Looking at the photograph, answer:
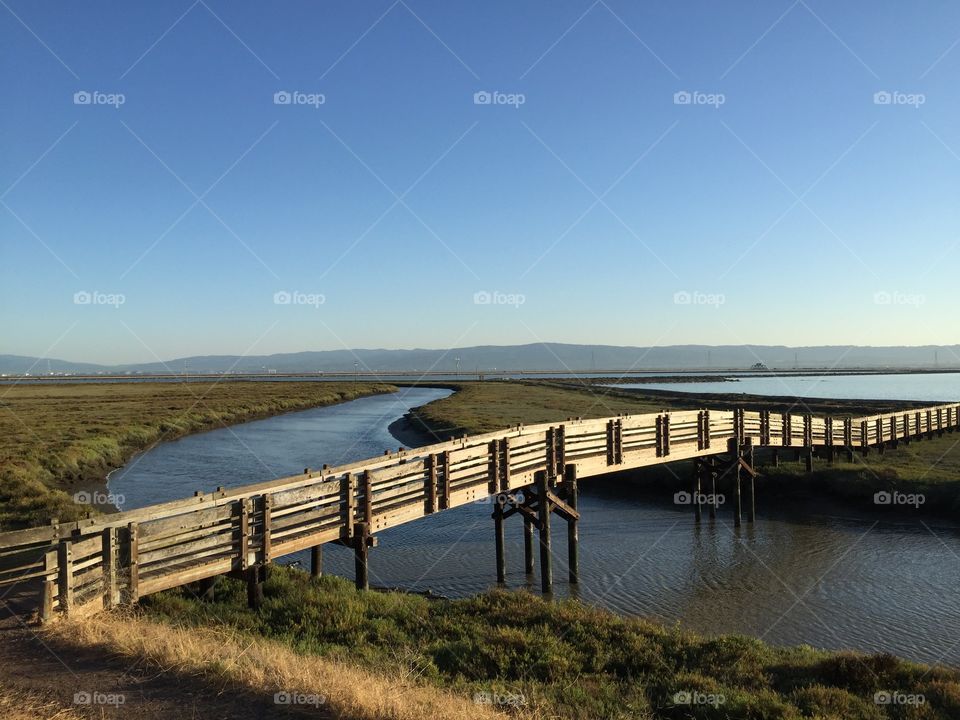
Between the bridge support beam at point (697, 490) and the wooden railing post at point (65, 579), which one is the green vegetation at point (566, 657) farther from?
the bridge support beam at point (697, 490)

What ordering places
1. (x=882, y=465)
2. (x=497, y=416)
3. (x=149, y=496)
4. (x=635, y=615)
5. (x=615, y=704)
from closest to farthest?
(x=615, y=704) < (x=635, y=615) < (x=149, y=496) < (x=882, y=465) < (x=497, y=416)

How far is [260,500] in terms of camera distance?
40.7 feet

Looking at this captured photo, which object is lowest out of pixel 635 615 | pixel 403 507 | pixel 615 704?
pixel 635 615

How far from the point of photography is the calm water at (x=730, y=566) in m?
14.6

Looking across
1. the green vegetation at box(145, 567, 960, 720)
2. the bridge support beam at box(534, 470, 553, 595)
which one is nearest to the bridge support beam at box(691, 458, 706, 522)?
the bridge support beam at box(534, 470, 553, 595)

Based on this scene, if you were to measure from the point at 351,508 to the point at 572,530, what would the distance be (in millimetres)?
6756

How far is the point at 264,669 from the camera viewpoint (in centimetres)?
795

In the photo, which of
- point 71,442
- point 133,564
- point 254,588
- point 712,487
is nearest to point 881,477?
point 712,487

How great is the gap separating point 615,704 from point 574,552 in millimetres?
9836

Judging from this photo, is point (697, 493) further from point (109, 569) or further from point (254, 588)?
point (109, 569)

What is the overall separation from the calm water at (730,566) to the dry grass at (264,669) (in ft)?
26.9

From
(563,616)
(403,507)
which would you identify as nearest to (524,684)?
(563,616)

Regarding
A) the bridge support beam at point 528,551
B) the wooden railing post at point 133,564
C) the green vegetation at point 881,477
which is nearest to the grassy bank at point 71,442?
the wooden railing post at point 133,564

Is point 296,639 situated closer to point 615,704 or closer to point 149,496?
point 615,704
